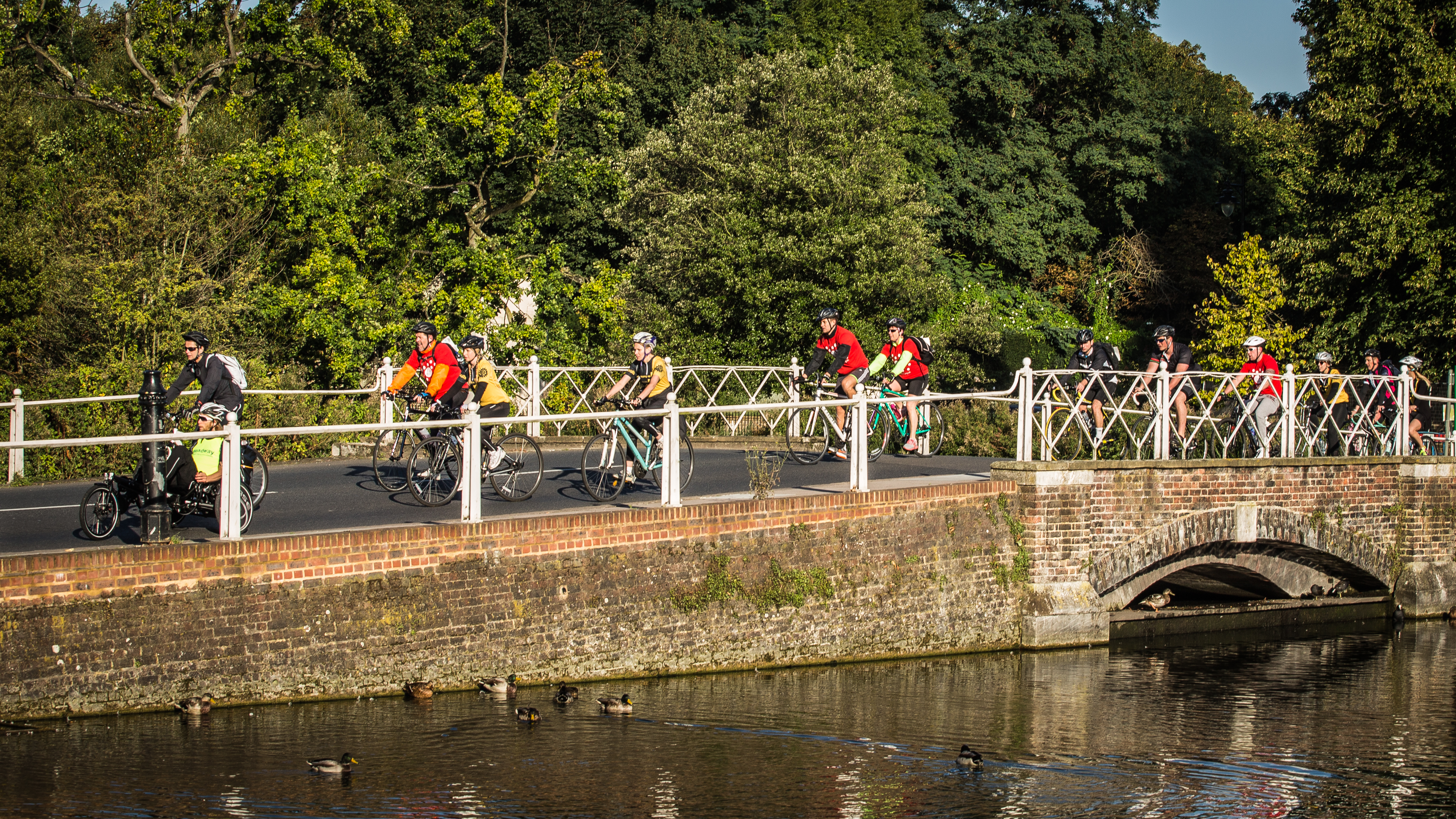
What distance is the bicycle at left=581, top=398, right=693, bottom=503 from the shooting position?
14094mm

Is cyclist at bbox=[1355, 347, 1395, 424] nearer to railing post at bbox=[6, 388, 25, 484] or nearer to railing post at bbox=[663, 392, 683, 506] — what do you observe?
railing post at bbox=[663, 392, 683, 506]

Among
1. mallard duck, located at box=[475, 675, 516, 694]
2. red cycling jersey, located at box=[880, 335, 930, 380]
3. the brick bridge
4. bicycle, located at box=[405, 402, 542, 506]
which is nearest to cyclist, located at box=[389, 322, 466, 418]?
bicycle, located at box=[405, 402, 542, 506]

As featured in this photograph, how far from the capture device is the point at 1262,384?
17328 millimetres

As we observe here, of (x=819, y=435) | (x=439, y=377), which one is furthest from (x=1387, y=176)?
(x=439, y=377)

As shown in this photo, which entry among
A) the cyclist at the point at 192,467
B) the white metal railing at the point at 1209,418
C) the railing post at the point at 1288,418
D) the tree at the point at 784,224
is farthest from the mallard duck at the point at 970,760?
the tree at the point at 784,224

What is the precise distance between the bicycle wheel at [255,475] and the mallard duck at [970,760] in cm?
713

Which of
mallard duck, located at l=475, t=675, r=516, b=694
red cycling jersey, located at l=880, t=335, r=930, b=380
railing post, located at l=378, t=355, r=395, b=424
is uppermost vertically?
red cycling jersey, located at l=880, t=335, r=930, b=380

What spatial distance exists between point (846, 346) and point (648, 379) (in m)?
3.25

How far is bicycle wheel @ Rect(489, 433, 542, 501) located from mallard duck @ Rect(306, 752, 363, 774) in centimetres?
496

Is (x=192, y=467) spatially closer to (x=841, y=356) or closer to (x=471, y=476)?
(x=471, y=476)

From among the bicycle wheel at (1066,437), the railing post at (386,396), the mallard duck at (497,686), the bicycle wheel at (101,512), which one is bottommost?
the mallard duck at (497,686)

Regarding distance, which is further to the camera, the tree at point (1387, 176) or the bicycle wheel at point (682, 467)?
the tree at point (1387, 176)

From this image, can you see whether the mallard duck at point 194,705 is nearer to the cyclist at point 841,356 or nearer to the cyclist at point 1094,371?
the cyclist at point 841,356

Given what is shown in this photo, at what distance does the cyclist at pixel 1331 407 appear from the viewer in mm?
17938
